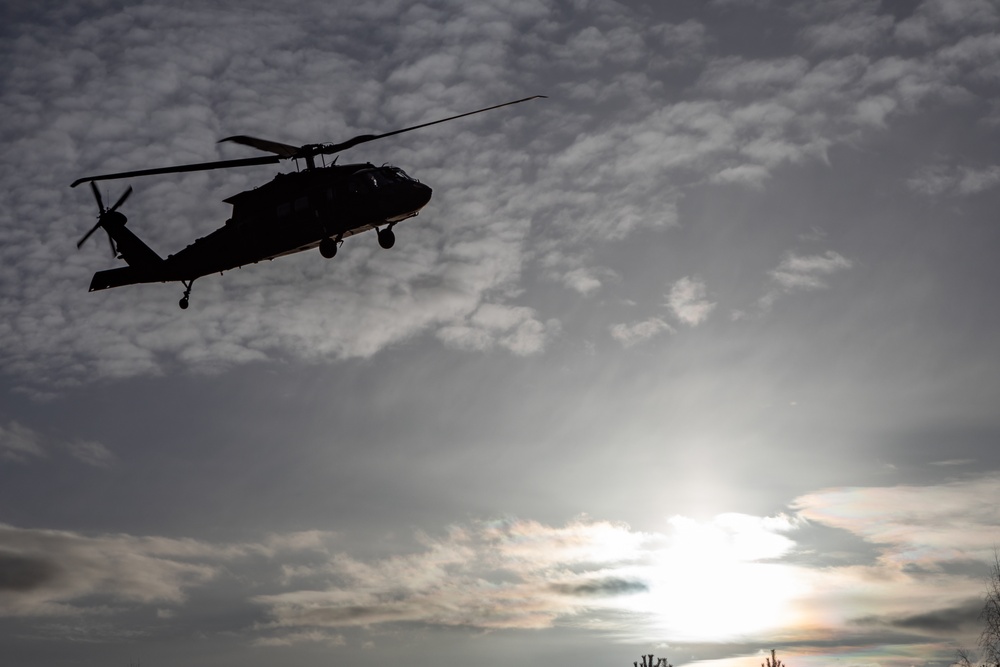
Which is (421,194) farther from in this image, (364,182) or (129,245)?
(129,245)

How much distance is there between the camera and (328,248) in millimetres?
40625

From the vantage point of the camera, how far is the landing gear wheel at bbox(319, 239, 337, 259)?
40.6 metres

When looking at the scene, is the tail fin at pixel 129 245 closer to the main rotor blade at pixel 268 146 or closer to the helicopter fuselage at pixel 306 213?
the helicopter fuselage at pixel 306 213

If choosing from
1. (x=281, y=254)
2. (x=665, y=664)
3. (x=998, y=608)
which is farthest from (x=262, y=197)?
(x=665, y=664)

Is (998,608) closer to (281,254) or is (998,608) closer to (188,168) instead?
(281,254)

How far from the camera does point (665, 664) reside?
84250 mm

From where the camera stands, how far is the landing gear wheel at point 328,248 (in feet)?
133

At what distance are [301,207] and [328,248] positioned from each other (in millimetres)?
2195

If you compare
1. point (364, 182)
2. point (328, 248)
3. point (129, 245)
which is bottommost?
point (328, 248)

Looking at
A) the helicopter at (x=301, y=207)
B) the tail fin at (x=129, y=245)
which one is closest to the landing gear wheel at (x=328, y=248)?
the helicopter at (x=301, y=207)

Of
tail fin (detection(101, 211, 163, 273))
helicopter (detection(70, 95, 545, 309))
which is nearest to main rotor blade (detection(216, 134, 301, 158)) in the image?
helicopter (detection(70, 95, 545, 309))

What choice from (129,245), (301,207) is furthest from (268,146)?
(129,245)

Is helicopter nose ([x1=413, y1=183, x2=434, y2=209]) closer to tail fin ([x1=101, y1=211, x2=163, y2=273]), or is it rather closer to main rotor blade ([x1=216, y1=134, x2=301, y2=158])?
main rotor blade ([x1=216, y1=134, x2=301, y2=158])

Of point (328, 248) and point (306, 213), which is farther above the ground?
point (306, 213)
